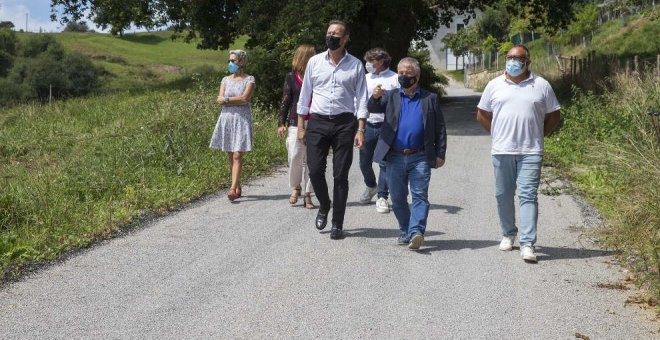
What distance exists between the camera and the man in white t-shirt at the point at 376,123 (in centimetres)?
1002

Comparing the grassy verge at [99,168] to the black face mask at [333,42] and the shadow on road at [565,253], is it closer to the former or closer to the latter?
the black face mask at [333,42]

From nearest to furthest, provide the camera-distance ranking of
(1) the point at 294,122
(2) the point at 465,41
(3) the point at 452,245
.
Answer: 1. (3) the point at 452,245
2. (1) the point at 294,122
3. (2) the point at 465,41

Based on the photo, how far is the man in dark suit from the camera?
8.08 m

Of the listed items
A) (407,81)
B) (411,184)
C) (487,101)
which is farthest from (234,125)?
(487,101)

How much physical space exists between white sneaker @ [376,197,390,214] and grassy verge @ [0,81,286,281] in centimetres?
240

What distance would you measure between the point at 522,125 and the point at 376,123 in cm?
275

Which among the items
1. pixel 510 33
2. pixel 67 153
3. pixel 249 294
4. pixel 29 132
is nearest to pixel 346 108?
pixel 249 294

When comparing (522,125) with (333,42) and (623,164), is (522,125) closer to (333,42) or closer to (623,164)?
(333,42)

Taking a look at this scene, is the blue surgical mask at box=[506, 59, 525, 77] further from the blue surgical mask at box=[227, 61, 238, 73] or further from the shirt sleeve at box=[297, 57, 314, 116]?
the blue surgical mask at box=[227, 61, 238, 73]

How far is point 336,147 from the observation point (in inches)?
344

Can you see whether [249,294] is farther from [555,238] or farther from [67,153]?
[67,153]

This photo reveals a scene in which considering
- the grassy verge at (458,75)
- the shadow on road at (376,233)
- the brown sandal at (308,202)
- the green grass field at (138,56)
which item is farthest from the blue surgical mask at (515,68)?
the grassy verge at (458,75)

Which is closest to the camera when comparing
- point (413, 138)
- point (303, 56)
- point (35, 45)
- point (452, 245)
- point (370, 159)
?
→ point (413, 138)

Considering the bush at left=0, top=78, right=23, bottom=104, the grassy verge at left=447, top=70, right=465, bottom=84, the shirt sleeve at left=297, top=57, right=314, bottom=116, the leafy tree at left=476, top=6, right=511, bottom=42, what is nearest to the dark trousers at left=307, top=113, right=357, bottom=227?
the shirt sleeve at left=297, top=57, right=314, bottom=116
